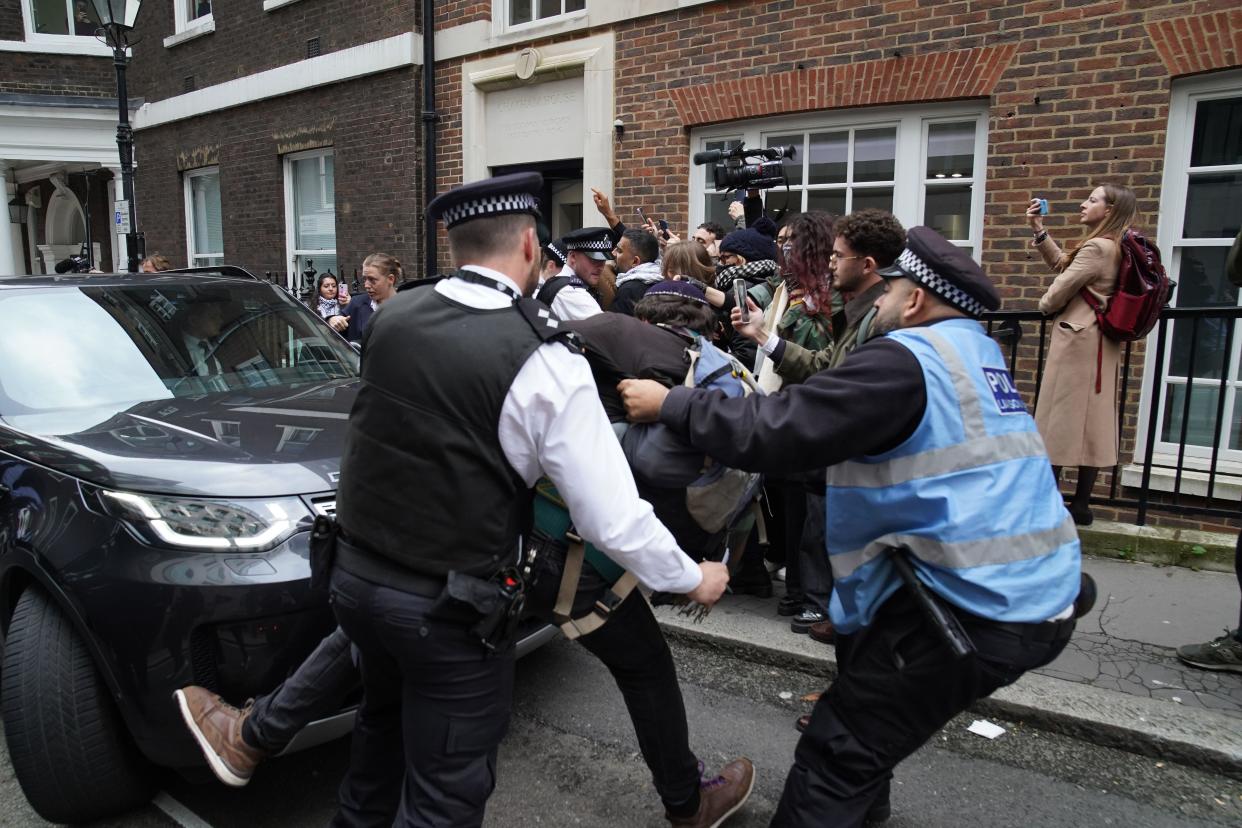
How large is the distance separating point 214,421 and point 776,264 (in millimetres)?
3135

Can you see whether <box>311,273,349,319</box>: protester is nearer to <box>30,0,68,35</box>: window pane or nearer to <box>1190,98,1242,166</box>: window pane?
<box>1190,98,1242,166</box>: window pane

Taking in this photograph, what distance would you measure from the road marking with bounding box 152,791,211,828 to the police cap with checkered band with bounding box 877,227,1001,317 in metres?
2.76

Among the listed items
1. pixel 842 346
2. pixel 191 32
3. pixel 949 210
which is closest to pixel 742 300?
pixel 842 346

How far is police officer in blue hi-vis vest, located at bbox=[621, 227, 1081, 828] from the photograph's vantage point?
6.83ft

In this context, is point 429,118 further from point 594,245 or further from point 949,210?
point 949,210

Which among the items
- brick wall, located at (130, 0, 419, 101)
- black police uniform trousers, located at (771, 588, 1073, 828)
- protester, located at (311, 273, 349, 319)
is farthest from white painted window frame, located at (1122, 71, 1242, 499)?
brick wall, located at (130, 0, 419, 101)

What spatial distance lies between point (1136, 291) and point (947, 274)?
3224 mm

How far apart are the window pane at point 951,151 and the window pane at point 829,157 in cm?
66

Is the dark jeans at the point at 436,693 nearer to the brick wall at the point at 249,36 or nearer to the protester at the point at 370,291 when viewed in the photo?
the protester at the point at 370,291

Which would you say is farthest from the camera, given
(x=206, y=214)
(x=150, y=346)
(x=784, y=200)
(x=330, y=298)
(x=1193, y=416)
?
(x=206, y=214)

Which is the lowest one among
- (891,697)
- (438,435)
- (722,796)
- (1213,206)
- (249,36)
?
(722,796)

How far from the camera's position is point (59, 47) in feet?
49.8

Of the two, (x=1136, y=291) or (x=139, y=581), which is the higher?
(x=1136, y=291)

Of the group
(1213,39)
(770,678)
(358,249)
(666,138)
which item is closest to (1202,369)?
(1213,39)
